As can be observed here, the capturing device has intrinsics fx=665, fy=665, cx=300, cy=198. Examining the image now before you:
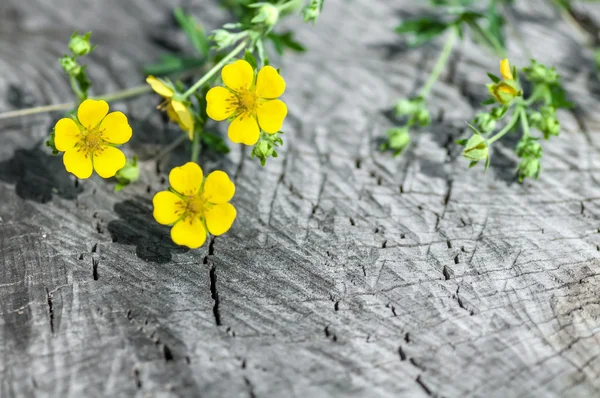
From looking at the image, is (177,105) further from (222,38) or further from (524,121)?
(524,121)

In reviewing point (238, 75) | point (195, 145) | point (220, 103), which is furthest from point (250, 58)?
point (195, 145)

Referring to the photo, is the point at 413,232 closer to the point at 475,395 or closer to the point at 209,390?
the point at 475,395

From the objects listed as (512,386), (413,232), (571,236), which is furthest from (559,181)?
(512,386)

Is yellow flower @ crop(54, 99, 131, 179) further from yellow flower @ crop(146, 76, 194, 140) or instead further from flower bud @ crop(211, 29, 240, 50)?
flower bud @ crop(211, 29, 240, 50)

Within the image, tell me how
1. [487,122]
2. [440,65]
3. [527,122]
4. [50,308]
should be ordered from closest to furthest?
[50,308]
[487,122]
[527,122]
[440,65]

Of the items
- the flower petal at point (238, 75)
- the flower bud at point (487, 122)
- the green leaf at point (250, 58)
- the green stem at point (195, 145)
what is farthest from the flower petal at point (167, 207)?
the flower bud at point (487, 122)

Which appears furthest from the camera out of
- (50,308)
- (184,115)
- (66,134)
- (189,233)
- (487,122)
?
(487,122)

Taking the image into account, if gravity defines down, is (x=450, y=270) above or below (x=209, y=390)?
below

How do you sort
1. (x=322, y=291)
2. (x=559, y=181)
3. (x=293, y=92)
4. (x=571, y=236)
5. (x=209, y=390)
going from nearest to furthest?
1. (x=209, y=390)
2. (x=322, y=291)
3. (x=571, y=236)
4. (x=559, y=181)
5. (x=293, y=92)
